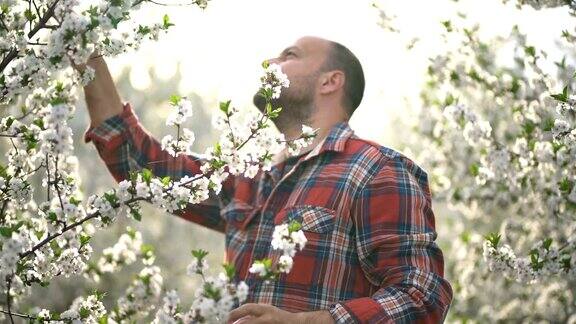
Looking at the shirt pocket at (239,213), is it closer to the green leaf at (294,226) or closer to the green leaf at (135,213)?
Answer: the green leaf at (135,213)

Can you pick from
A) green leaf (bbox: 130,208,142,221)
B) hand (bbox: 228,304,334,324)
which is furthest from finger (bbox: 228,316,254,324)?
green leaf (bbox: 130,208,142,221)

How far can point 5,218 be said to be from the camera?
131 inches

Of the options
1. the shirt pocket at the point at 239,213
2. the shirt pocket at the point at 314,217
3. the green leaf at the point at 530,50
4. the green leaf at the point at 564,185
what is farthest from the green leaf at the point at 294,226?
the green leaf at the point at 530,50

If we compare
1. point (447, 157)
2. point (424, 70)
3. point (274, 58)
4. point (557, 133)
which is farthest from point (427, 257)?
point (447, 157)

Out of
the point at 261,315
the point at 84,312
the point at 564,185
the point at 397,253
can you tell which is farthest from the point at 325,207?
the point at 564,185

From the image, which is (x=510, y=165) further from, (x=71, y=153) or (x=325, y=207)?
(x=71, y=153)

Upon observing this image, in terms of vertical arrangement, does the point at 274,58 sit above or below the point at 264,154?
above

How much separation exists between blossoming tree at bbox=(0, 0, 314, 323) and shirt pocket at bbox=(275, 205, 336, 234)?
412mm

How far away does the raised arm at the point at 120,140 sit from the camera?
3.98 m

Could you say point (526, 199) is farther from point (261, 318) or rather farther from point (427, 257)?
point (261, 318)

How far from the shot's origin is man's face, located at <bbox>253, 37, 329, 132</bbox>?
13.3ft

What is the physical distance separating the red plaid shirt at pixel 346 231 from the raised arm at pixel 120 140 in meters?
0.02

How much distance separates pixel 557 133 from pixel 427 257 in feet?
2.82

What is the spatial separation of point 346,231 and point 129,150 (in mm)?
1436
